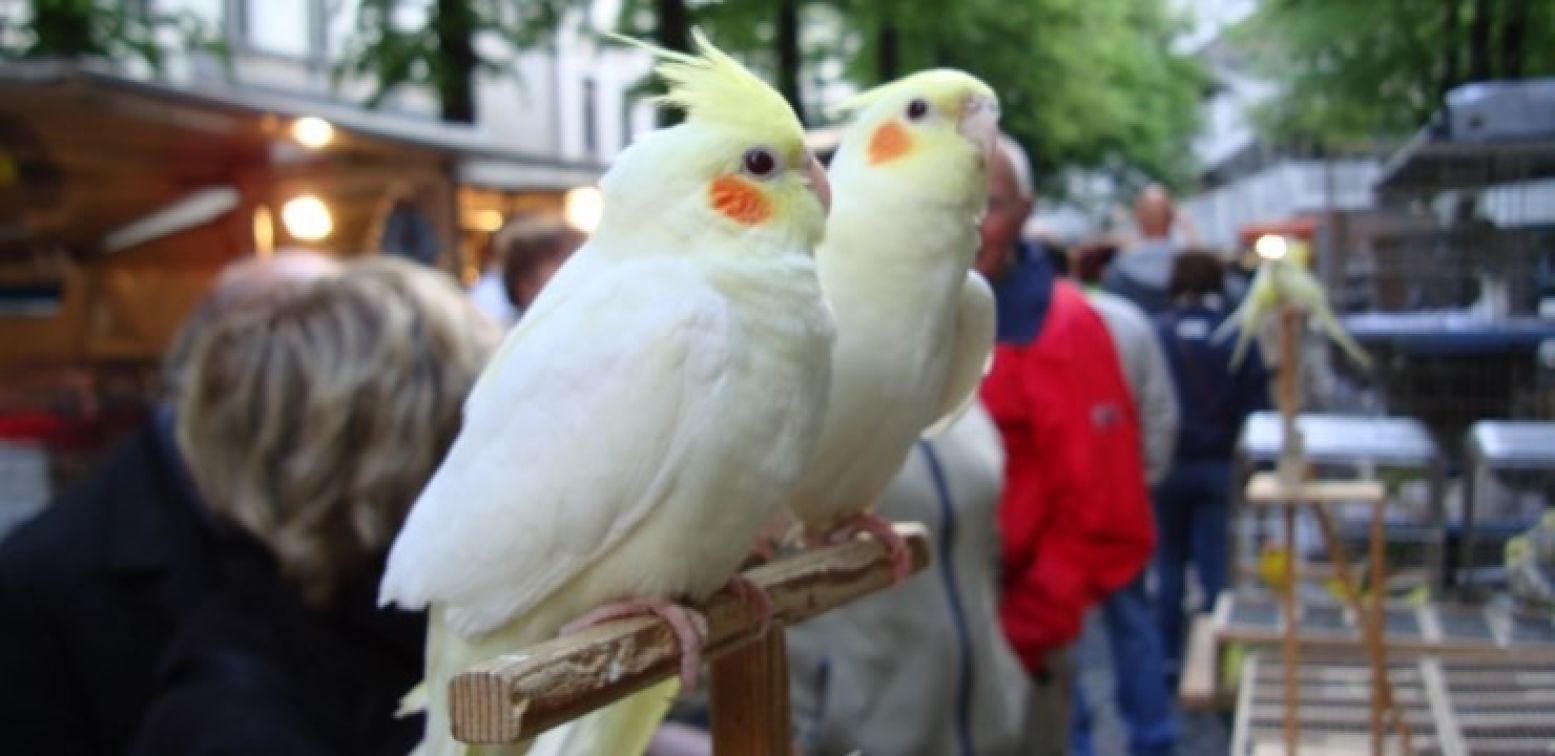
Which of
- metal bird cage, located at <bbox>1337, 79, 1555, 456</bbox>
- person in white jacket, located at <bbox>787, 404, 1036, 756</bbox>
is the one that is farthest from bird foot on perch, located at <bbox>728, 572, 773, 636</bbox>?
metal bird cage, located at <bbox>1337, 79, 1555, 456</bbox>

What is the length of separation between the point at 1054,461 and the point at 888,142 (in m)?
1.73

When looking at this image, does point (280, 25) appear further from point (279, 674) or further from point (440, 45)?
point (279, 674)

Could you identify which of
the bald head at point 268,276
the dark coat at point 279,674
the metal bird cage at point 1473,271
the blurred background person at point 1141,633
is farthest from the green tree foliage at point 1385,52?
the dark coat at point 279,674

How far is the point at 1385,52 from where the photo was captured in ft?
27.0

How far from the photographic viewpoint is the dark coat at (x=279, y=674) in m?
1.63

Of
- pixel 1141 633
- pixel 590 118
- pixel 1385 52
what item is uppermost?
pixel 590 118

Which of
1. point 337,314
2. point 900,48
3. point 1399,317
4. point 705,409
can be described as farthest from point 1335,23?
point 705,409

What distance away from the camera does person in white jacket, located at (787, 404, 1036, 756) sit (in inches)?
98.7

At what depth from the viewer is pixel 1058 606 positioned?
9.80 feet

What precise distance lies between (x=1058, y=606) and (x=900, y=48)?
542cm

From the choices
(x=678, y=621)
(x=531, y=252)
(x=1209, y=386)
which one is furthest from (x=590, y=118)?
(x=678, y=621)

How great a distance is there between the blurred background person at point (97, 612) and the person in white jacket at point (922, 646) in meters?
1.02

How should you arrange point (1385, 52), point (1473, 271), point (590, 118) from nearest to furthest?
1. point (1473, 271)
2. point (1385, 52)
3. point (590, 118)

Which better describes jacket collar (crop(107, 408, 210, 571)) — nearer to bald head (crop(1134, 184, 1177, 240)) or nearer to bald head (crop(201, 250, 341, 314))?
bald head (crop(201, 250, 341, 314))
